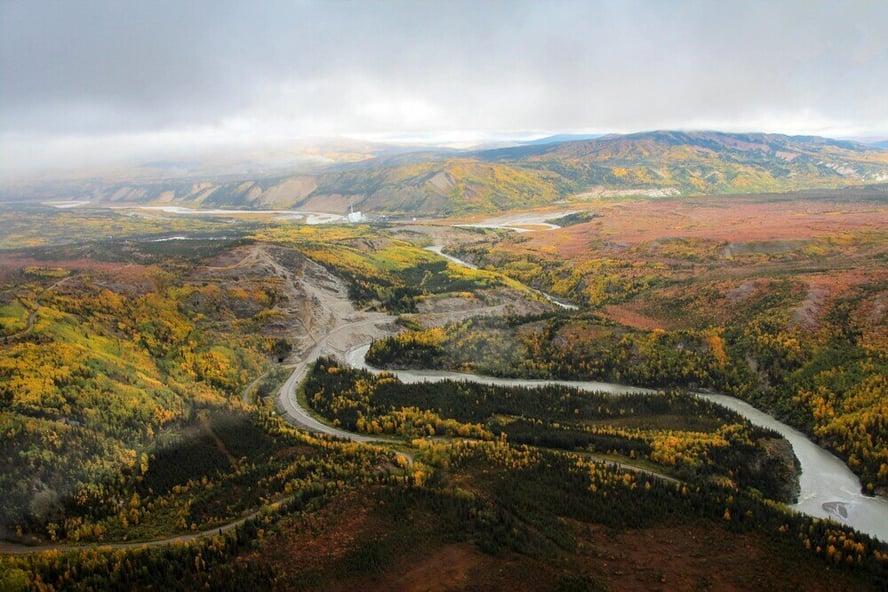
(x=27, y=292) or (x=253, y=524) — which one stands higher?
(x=27, y=292)

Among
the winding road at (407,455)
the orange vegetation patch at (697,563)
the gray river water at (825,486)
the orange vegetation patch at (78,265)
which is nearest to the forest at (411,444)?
the orange vegetation patch at (697,563)

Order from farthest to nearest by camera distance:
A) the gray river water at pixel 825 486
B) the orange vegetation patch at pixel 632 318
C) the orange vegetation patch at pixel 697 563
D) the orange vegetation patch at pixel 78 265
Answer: the orange vegetation patch at pixel 78 265, the orange vegetation patch at pixel 632 318, the gray river water at pixel 825 486, the orange vegetation patch at pixel 697 563

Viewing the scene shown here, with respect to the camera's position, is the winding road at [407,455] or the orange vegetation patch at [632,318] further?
the orange vegetation patch at [632,318]

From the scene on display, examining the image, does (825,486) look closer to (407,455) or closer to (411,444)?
(407,455)

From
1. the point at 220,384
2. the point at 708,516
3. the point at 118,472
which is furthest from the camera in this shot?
the point at 220,384

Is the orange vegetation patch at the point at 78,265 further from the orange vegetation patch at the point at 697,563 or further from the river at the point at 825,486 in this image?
the river at the point at 825,486

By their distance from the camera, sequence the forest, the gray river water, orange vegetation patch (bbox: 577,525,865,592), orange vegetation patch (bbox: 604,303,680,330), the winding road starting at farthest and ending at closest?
1. orange vegetation patch (bbox: 604,303,680,330)
2. the gray river water
3. the winding road
4. the forest
5. orange vegetation patch (bbox: 577,525,865,592)

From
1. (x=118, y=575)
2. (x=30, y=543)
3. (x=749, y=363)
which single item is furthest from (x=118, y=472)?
(x=749, y=363)

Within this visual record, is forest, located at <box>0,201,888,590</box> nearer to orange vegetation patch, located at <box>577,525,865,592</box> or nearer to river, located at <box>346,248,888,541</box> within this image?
orange vegetation patch, located at <box>577,525,865,592</box>

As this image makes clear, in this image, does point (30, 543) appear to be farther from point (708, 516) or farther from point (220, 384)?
point (708, 516)

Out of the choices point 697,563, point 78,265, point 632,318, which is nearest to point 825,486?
point 697,563

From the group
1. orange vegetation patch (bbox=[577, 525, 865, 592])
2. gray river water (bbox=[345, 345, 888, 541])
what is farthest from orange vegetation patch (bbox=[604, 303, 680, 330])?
orange vegetation patch (bbox=[577, 525, 865, 592])
